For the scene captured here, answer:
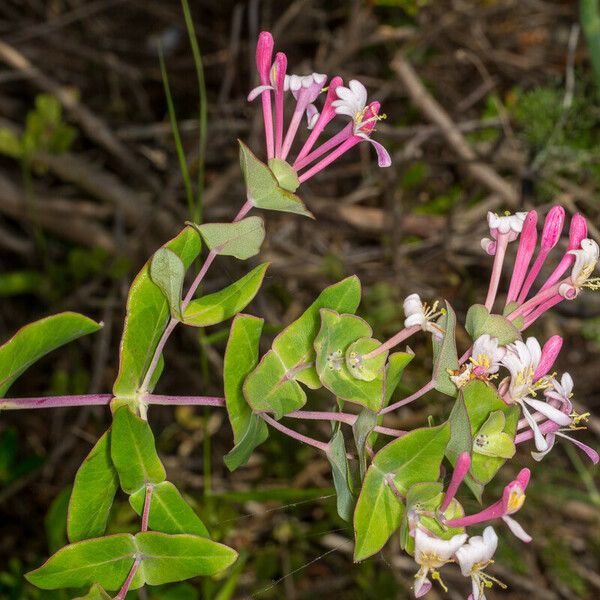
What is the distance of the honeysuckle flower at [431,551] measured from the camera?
2.87 ft

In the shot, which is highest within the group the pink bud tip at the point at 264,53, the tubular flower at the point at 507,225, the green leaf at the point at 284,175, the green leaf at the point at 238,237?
the pink bud tip at the point at 264,53

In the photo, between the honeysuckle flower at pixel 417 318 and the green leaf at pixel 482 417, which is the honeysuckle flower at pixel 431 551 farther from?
the honeysuckle flower at pixel 417 318

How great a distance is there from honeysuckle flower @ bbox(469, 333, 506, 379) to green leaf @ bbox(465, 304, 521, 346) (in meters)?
0.01

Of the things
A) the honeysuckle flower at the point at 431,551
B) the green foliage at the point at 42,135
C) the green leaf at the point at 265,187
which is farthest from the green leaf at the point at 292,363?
the green foliage at the point at 42,135

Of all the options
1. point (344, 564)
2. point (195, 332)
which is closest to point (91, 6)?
point (195, 332)

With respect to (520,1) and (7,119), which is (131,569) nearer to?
(7,119)

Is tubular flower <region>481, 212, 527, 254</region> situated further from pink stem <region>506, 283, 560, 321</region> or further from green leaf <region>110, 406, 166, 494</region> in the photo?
green leaf <region>110, 406, 166, 494</region>

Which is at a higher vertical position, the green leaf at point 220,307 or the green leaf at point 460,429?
the green leaf at point 220,307

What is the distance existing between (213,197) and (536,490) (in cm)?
124

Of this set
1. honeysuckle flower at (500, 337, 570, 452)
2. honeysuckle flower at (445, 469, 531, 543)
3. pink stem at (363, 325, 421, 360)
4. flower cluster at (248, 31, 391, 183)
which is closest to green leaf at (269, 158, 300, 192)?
flower cluster at (248, 31, 391, 183)

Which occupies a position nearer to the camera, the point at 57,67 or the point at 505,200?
the point at 505,200

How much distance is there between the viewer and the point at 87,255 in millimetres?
2365

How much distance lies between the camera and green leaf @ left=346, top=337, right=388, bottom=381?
0.98 metres

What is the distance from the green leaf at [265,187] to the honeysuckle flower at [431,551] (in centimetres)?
38
